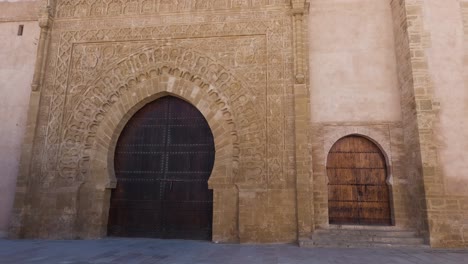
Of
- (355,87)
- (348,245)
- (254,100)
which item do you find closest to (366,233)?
(348,245)

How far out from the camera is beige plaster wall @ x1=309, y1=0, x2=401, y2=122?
633cm

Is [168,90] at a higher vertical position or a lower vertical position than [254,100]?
higher

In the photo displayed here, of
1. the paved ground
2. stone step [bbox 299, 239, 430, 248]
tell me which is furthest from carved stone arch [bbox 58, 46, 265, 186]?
stone step [bbox 299, 239, 430, 248]

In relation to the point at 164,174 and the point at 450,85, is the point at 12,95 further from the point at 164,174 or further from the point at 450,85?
the point at 450,85

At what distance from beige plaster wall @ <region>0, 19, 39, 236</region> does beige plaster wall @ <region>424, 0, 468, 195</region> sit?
888 centimetres

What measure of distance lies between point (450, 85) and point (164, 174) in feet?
19.8

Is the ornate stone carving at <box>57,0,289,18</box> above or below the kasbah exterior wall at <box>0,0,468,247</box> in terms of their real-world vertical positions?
above

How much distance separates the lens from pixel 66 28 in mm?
7164

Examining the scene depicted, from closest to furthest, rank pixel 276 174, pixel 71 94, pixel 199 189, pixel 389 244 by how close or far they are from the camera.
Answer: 1. pixel 389 244
2. pixel 276 174
3. pixel 199 189
4. pixel 71 94

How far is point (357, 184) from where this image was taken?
6.14 meters

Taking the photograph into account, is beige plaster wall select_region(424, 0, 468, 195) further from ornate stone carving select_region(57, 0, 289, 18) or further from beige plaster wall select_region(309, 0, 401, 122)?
ornate stone carving select_region(57, 0, 289, 18)

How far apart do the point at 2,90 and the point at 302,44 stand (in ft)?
23.3

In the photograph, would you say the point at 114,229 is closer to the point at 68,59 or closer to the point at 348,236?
the point at 68,59

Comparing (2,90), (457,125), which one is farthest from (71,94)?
(457,125)
